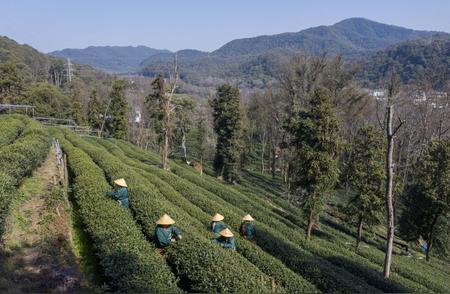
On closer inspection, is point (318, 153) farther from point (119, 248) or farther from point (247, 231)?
point (119, 248)

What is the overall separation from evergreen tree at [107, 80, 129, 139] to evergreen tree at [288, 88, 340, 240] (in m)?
35.4

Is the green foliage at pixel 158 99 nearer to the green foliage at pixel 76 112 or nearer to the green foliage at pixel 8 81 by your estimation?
the green foliage at pixel 76 112

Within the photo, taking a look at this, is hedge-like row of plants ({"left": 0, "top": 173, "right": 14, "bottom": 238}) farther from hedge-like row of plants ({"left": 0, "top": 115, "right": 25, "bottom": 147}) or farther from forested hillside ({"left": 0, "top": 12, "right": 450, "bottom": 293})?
hedge-like row of plants ({"left": 0, "top": 115, "right": 25, "bottom": 147})

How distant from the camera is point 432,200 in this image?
85.5 feet

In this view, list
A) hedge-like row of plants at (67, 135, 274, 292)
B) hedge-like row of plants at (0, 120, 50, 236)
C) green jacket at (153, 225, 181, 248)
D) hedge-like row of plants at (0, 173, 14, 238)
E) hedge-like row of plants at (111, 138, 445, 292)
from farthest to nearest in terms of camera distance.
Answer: hedge-like row of plants at (111, 138, 445, 292)
green jacket at (153, 225, 181, 248)
hedge-like row of plants at (0, 120, 50, 236)
hedge-like row of plants at (0, 173, 14, 238)
hedge-like row of plants at (67, 135, 274, 292)

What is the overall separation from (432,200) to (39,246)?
23.8 m

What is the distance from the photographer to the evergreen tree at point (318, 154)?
23656mm

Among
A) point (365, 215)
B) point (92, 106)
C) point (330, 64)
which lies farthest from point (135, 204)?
point (92, 106)

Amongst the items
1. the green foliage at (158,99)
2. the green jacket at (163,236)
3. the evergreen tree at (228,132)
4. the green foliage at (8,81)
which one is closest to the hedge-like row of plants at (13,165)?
the green jacket at (163,236)

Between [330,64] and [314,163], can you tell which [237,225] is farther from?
[330,64]

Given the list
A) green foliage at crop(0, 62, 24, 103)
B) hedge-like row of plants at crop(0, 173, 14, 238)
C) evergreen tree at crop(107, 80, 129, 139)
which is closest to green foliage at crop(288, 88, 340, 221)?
hedge-like row of plants at crop(0, 173, 14, 238)

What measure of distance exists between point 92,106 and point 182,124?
549 inches

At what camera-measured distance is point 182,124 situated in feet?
195

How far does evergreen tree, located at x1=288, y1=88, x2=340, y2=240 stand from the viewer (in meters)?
23.7
